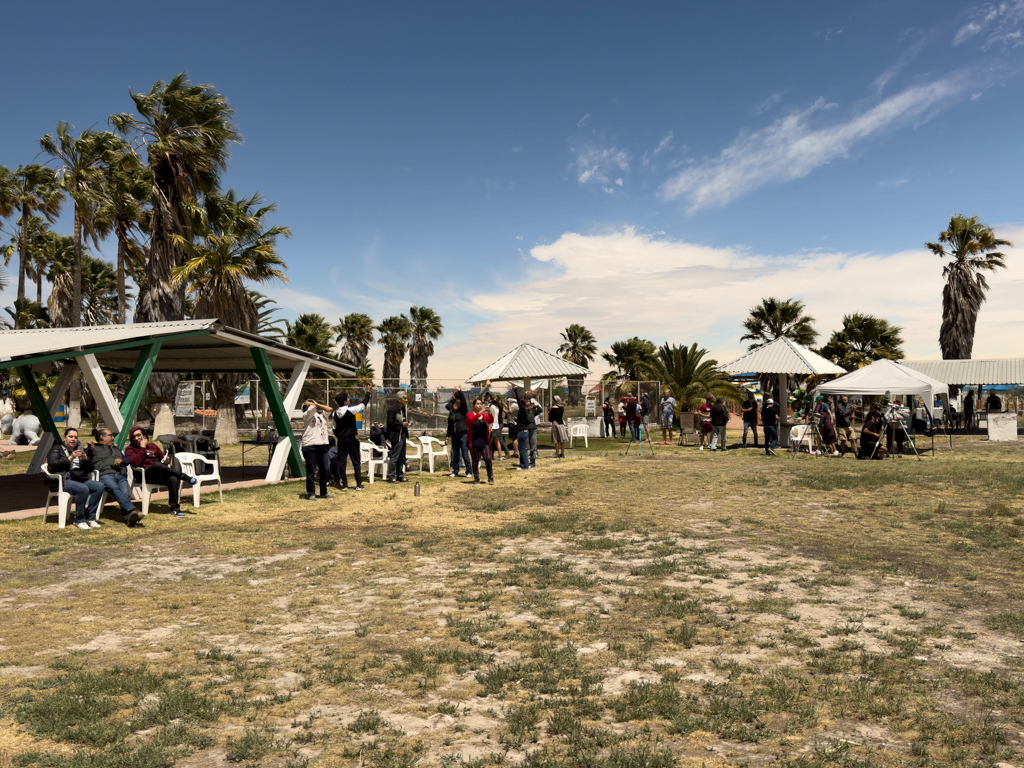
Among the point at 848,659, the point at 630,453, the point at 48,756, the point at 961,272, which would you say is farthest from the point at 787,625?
the point at 961,272

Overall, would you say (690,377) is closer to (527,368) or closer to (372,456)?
(527,368)

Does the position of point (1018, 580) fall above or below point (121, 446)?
below

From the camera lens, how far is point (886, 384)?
65.1ft

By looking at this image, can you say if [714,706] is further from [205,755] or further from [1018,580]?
[1018,580]

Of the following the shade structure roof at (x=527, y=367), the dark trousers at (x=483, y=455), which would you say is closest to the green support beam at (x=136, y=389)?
the dark trousers at (x=483, y=455)

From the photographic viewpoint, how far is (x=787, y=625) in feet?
15.7

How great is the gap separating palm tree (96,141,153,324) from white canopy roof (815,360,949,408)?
24964 mm

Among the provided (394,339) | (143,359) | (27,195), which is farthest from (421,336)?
(143,359)

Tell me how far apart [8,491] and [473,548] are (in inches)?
373

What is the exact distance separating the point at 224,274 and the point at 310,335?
13.7 metres

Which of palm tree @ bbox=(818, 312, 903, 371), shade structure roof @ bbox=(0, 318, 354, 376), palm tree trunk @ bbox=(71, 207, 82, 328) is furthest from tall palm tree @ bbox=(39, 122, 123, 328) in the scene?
palm tree @ bbox=(818, 312, 903, 371)

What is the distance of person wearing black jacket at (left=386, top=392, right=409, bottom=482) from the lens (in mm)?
13695

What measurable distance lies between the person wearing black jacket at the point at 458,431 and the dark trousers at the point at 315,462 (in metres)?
3.36

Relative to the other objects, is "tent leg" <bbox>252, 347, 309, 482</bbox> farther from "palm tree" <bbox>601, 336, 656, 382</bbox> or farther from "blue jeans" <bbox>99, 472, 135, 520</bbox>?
"palm tree" <bbox>601, 336, 656, 382</bbox>
